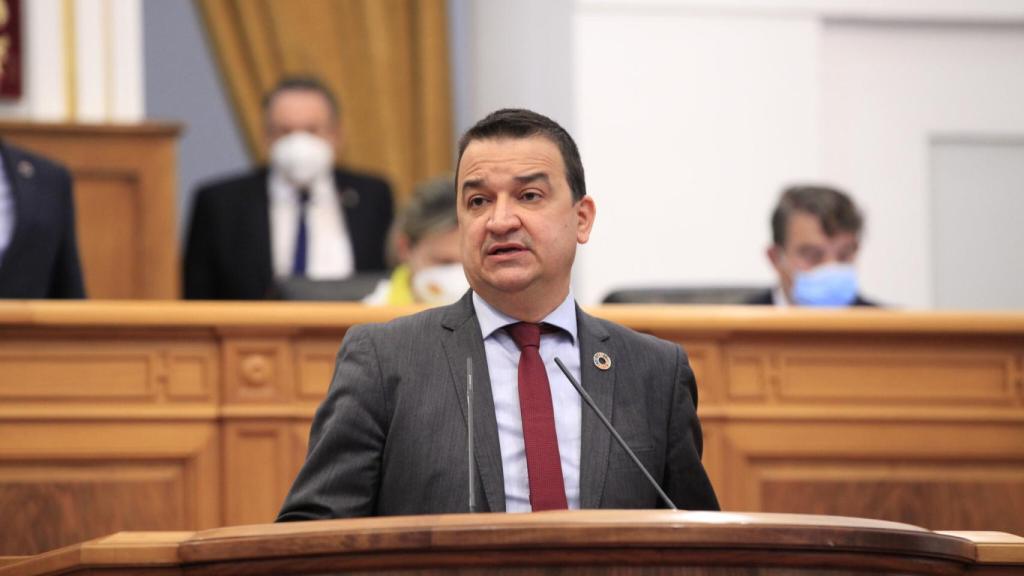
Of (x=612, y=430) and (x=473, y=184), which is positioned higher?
(x=473, y=184)

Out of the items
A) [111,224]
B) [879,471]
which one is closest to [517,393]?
[879,471]

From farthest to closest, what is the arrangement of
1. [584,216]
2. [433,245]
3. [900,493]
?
[433,245] → [900,493] → [584,216]

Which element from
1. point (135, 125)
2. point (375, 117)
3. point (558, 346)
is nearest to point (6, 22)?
point (135, 125)

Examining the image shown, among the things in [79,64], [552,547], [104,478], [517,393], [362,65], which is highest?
[362,65]

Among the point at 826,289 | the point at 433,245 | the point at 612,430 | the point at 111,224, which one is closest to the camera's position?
the point at 612,430

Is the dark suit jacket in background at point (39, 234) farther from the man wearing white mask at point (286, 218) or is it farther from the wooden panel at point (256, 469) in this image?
the man wearing white mask at point (286, 218)

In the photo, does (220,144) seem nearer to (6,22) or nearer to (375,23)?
(375,23)

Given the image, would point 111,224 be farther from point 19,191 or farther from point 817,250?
point 817,250

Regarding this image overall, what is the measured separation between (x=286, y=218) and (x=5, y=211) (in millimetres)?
1455

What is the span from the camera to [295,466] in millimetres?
3555

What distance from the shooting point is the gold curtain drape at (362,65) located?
744cm

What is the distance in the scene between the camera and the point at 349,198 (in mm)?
5520

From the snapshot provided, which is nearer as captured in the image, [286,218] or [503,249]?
[503,249]

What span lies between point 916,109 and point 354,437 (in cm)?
502
